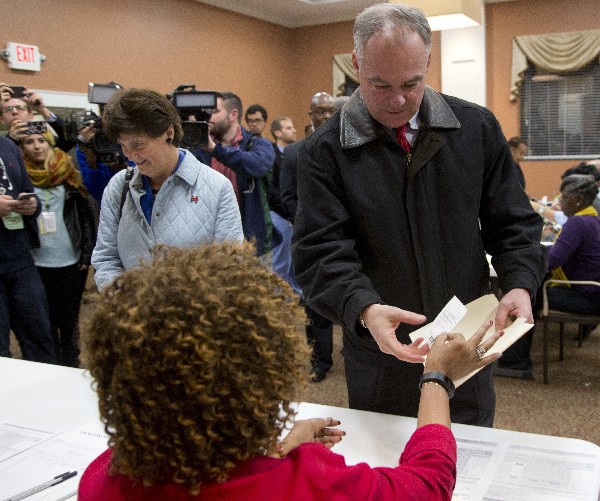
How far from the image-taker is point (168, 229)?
219cm

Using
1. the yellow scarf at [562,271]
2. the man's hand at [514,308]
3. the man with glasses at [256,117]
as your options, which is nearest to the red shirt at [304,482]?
the man's hand at [514,308]

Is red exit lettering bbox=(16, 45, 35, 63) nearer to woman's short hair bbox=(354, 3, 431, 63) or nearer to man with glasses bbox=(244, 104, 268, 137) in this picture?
man with glasses bbox=(244, 104, 268, 137)

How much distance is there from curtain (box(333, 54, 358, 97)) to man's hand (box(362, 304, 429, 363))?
27.0 feet

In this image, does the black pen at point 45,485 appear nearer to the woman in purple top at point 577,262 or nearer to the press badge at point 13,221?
the press badge at point 13,221

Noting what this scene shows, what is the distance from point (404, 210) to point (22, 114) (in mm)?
2924

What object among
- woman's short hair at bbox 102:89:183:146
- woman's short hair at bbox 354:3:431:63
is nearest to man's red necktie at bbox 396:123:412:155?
woman's short hair at bbox 354:3:431:63

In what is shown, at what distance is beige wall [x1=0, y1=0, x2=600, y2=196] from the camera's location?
19.9 feet

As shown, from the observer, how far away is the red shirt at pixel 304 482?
2.70ft

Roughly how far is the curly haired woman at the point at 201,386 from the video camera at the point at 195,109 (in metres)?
2.14

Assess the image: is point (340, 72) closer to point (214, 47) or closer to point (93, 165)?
point (214, 47)

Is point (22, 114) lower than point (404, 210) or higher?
higher

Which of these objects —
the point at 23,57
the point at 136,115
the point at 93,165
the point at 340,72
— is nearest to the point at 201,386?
the point at 136,115

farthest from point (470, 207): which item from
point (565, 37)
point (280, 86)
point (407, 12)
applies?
point (280, 86)

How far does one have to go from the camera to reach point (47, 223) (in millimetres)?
3566
